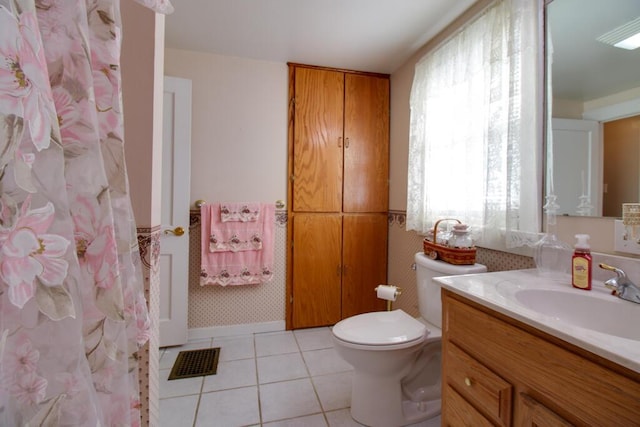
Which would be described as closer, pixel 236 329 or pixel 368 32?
pixel 368 32

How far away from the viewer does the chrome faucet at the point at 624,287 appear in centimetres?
80

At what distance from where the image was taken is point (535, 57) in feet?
3.88

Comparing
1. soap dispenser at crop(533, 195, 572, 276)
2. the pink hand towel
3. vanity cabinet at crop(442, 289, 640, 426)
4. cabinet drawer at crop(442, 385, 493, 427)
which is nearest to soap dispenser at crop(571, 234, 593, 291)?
soap dispenser at crop(533, 195, 572, 276)

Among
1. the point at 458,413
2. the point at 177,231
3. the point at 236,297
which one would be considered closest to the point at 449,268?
the point at 458,413

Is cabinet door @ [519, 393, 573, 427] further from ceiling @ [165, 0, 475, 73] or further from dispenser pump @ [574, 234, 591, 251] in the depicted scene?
ceiling @ [165, 0, 475, 73]

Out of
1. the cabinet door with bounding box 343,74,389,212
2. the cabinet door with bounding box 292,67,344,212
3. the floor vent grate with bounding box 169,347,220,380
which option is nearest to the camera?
the floor vent grate with bounding box 169,347,220,380

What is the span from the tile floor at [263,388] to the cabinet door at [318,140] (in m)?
1.12

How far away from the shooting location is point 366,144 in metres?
2.46

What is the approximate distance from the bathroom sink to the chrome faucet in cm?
2

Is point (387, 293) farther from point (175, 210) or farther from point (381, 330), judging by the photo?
point (175, 210)

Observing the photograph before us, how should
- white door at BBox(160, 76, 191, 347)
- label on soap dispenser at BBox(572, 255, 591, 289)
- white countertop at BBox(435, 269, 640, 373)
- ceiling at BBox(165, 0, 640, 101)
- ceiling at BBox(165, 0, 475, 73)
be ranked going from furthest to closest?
white door at BBox(160, 76, 191, 347), ceiling at BBox(165, 0, 475, 73), ceiling at BBox(165, 0, 640, 101), label on soap dispenser at BBox(572, 255, 591, 289), white countertop at BBox(435, 269, 640, 373)

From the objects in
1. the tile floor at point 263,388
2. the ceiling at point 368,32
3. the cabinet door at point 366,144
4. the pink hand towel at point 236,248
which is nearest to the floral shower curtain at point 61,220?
the tile floor at point 263,388

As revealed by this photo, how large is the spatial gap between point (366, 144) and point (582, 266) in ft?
5.85

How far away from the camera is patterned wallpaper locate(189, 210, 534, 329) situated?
85.4 inches
